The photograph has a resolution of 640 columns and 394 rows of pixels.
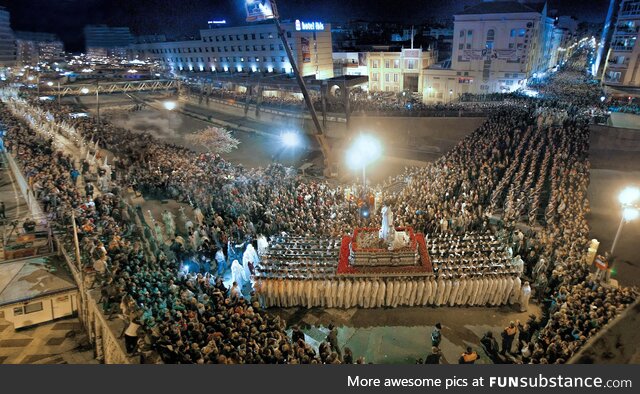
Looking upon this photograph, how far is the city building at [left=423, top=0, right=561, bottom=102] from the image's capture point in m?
36.7

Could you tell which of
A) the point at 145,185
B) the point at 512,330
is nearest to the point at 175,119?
the point at 145,185

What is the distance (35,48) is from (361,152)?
10409 cm

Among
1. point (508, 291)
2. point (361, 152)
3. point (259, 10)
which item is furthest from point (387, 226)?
point (259, 10)

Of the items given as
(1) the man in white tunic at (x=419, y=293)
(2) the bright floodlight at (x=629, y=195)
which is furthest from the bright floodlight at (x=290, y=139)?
(2) the bright floodlight at (x=629, y=195)

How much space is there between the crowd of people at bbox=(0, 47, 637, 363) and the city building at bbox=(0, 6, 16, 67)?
82.3m

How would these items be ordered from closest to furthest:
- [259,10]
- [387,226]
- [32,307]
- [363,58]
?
[32,307]
[387,226]
[259,10]
[363,58]

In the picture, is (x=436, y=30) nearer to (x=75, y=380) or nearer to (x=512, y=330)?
(x=512, y=330)

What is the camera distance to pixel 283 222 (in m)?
15.0

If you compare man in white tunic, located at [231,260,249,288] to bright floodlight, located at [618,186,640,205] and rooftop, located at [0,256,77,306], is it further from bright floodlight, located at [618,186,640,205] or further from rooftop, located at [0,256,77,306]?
bright floodlight, located at [618,186,640,205]

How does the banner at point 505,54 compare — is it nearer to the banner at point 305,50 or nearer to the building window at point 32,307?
the banner at point 305,50

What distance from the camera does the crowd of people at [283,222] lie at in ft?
28.9

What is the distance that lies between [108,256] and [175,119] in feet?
117

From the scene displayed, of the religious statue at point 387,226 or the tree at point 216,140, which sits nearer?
the religious statue at point 387,226

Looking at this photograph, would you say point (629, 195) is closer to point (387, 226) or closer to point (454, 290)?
point (454, 290)
